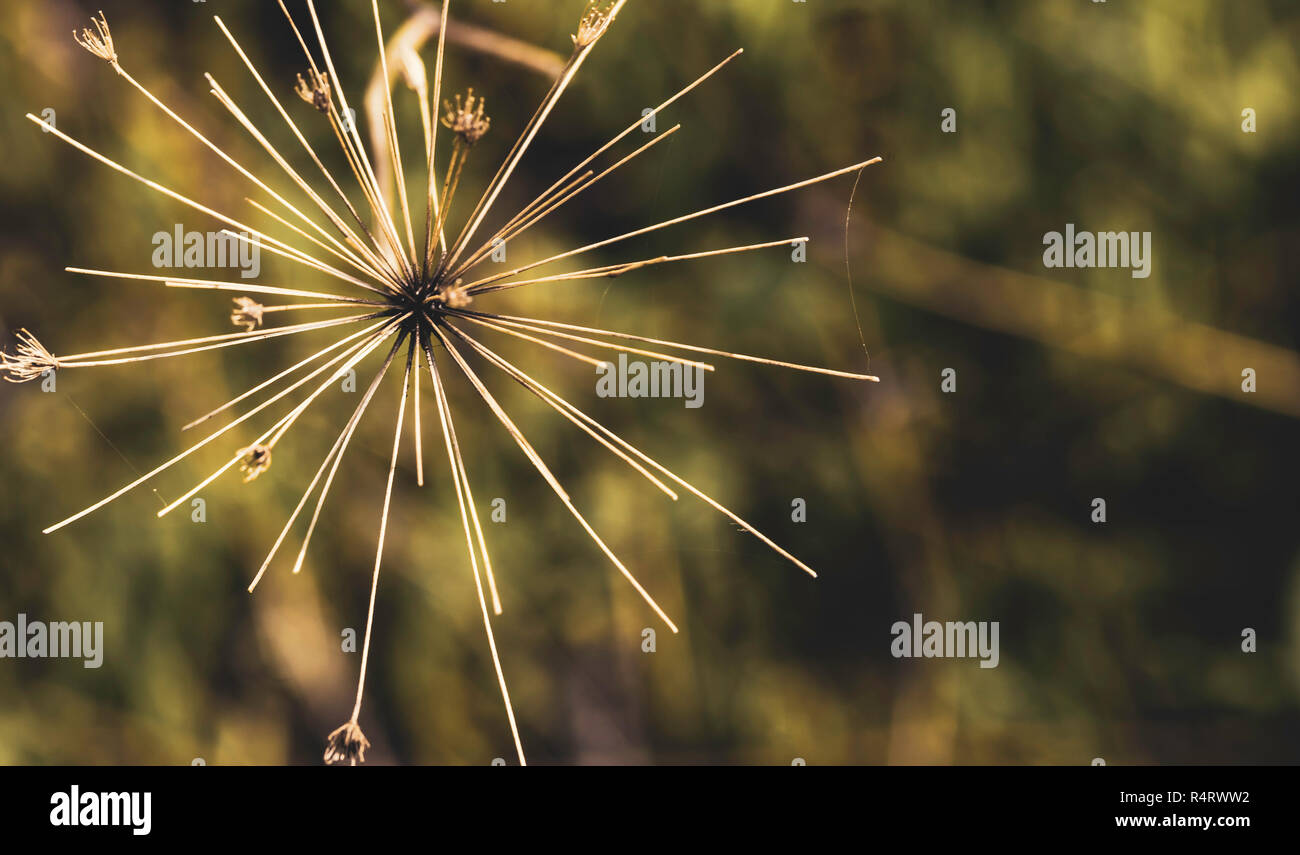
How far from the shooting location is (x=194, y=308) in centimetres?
171

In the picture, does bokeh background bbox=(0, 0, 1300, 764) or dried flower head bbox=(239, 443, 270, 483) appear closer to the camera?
dried flower head bbox=(239, 443, 270, 483)

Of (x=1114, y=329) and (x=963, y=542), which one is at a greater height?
(x=1114, y=329)

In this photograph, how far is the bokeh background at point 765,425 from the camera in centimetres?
156

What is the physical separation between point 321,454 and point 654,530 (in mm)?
757

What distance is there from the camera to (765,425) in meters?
1.67

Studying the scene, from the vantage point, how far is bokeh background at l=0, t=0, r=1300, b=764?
1560 millimetres

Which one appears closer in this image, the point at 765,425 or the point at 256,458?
the point at 256,458

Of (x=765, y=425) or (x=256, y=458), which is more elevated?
(x=765, y=425)

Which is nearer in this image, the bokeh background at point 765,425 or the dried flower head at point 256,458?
the dried flower head at point 256,458

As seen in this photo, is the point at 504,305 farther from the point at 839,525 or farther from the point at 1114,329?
the point at 1114,329
